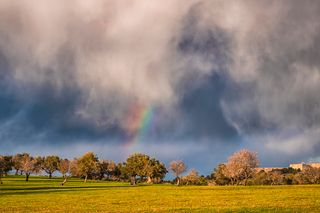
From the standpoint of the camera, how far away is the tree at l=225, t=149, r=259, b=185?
17688cm

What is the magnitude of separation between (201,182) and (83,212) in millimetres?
160312

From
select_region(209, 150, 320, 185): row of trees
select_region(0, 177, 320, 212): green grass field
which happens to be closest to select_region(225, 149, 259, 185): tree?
select_region(209, 150, 320, 185): row of trees

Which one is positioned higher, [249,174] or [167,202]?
[249,174]

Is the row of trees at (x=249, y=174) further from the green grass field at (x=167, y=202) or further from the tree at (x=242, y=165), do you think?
the green grass field at (x=167, y=202)

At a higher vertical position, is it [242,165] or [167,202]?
[242,165]

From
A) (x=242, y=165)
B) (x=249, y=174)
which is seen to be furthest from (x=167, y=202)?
(x=249, y=174)

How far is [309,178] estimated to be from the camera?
591 ft

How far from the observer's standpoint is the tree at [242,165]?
17688 centimetres

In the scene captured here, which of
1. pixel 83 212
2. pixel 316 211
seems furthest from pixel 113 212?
pixel 316 211

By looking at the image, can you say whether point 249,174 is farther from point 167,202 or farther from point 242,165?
point 167,202

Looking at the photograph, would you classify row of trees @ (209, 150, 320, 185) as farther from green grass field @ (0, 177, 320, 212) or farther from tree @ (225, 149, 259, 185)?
green grass field @ (0, 177, 320, 212)

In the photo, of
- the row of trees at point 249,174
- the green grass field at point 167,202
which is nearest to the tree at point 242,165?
the row of trees at point 249,174

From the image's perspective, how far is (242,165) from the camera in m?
176

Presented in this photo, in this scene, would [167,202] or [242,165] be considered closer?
[167,202]
